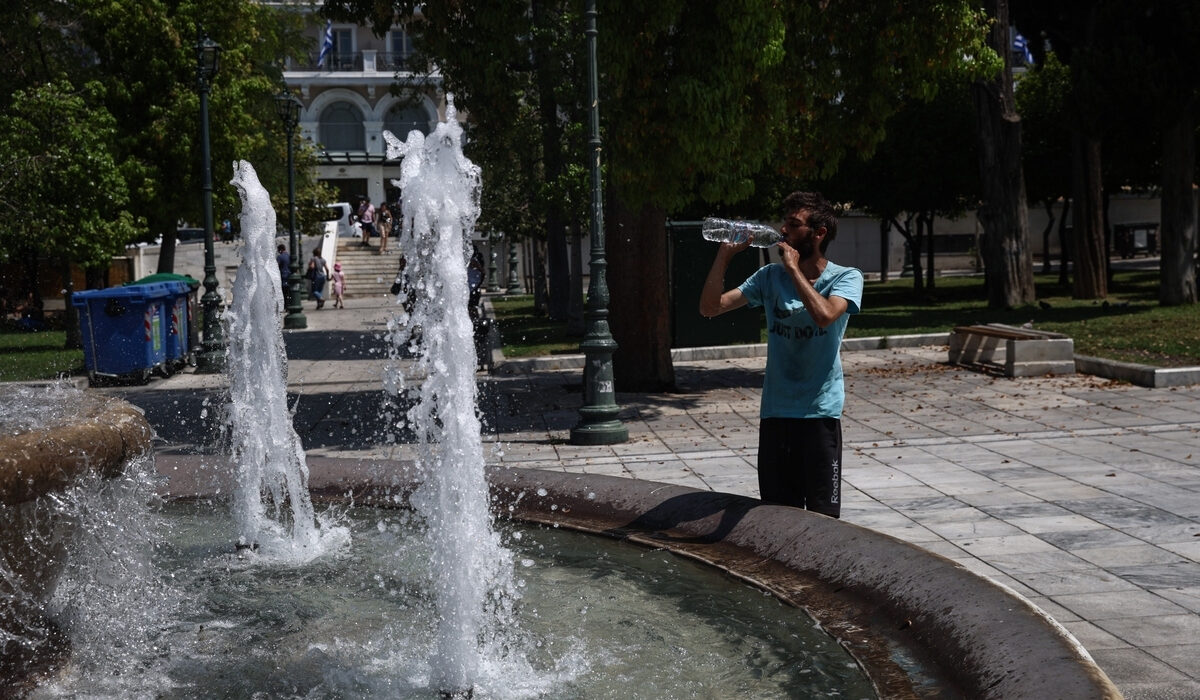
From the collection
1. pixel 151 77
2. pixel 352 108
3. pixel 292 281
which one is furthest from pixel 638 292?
pixel 352 108

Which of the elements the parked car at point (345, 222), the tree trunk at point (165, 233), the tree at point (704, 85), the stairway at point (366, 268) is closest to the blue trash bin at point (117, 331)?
the tree at point (704, 85)

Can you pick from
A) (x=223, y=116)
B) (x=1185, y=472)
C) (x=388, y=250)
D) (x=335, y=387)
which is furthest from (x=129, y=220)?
(x=388, y=250)

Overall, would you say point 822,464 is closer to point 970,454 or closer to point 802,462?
point 802,462

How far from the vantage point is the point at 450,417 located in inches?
200

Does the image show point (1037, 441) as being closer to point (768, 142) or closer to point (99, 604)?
point (768, 142)

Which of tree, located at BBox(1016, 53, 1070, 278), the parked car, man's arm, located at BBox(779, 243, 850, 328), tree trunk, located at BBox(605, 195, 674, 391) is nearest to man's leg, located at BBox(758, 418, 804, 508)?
man's arm, located at BBox(779, 243, 850, 328)

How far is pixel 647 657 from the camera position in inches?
192

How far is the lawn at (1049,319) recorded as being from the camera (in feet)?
52.1

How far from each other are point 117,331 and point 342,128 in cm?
5092

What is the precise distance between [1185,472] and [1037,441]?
165cm

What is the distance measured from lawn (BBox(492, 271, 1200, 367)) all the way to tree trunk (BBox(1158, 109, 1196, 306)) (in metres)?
0.49

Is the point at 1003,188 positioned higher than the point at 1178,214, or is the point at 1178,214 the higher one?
the point at 1003,188

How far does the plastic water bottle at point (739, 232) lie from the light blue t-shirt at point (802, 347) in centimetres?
16

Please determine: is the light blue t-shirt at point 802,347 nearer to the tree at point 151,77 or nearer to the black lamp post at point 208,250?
the black lamp post at point 208,250
